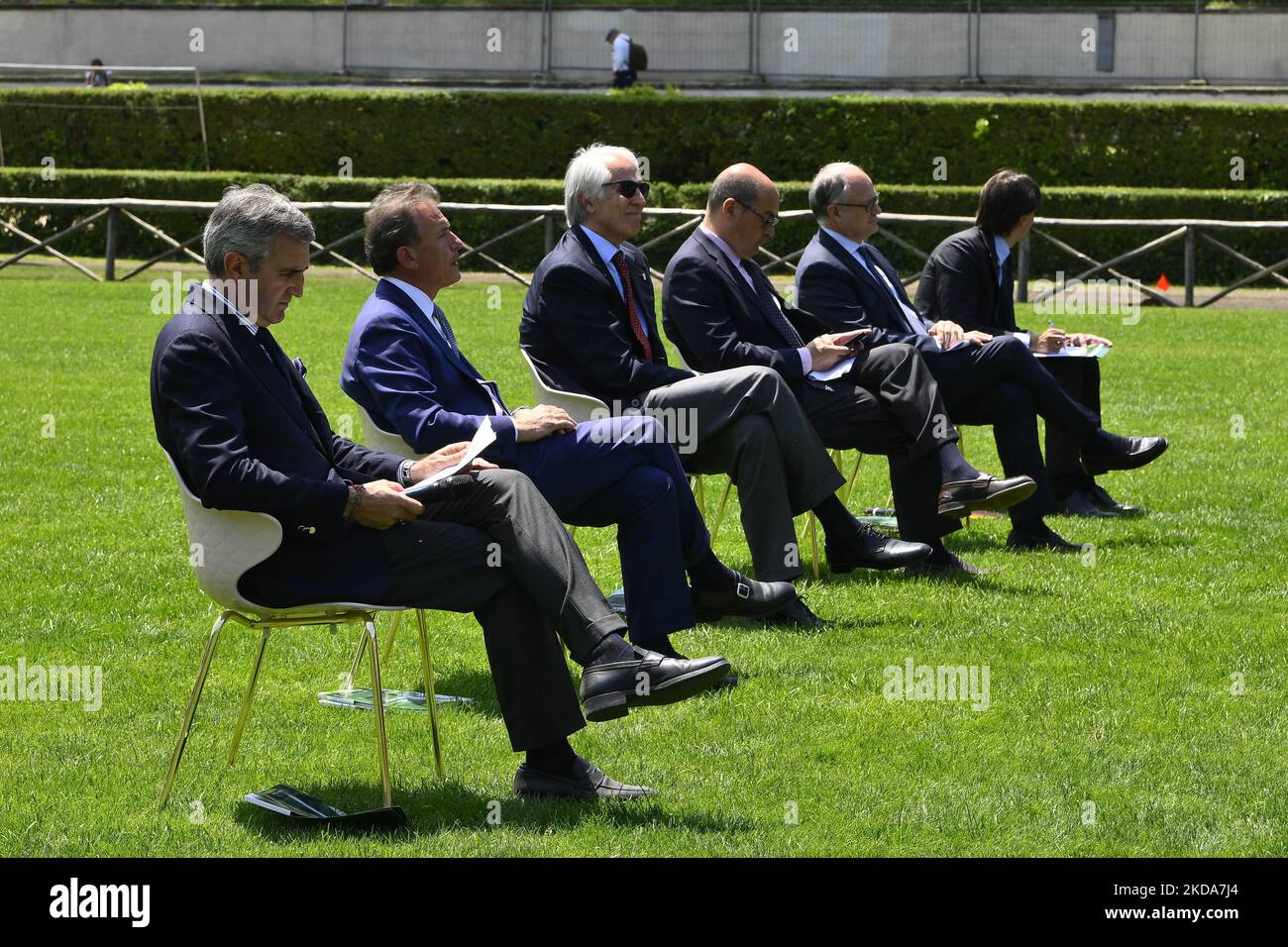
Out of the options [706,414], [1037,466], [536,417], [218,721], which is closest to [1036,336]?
[1037,466]

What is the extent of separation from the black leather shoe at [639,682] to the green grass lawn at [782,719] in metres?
0.29

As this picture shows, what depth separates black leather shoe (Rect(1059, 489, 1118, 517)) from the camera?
920 centimetres

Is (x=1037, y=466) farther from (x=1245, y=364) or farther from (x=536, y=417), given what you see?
(x=1245, y=364)

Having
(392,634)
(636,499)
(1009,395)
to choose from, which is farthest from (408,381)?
(1009,395)

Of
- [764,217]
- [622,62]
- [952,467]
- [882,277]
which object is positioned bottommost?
[952,467]

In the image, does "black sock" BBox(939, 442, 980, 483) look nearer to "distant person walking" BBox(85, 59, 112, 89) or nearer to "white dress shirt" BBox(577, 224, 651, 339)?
"white dress shirt" BBox(577, 224, 651, 339)

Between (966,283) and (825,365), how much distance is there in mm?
1630

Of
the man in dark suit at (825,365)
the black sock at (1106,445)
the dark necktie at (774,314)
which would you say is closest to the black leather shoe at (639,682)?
the man in dark suit at (825,365)

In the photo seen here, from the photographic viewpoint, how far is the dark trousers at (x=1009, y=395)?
8445 mm

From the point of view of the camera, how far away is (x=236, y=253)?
15.4 ft

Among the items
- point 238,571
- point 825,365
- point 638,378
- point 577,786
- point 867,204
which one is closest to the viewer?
point 238,571

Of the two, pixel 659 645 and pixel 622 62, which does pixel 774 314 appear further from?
pixel 622 62

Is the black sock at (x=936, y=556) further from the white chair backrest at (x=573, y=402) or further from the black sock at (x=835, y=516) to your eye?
the white chair backrest at (x=573, y=402)

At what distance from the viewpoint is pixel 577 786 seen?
191 inches
